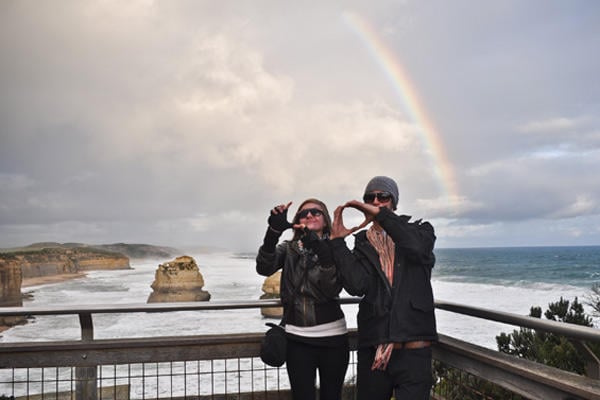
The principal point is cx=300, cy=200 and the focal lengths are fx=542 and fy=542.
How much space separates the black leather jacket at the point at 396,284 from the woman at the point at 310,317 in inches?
9.2

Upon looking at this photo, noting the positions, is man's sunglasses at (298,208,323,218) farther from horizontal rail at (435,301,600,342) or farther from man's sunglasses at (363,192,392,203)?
horizontal rail at (435,301,600,342)

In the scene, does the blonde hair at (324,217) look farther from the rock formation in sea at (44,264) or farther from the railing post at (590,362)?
the rock formation in sea at (44,264)

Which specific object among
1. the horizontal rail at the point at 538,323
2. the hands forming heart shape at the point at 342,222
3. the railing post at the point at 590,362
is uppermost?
the hands forming heart shape at the point at 342,222

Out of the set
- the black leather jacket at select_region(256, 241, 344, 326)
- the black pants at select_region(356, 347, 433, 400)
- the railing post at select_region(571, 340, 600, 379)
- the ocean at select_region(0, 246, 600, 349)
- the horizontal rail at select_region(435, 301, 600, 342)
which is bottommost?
the ocean at select_region(0, 246, 600, 349)

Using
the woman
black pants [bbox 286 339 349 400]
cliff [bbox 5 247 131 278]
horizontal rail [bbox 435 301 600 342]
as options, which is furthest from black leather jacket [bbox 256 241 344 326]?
cliff [bbox 5 247 131 278]

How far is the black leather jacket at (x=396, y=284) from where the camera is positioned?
228cm

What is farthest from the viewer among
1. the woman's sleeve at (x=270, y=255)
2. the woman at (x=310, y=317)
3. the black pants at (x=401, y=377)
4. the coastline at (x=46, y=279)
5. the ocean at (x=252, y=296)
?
the coastline at (x=46, y=279)

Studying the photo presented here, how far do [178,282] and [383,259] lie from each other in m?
40.7

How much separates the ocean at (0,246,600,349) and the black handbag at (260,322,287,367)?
503 inches

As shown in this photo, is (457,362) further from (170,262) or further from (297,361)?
(170,262)

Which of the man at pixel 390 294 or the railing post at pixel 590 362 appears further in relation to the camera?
the man at pixel 390 294

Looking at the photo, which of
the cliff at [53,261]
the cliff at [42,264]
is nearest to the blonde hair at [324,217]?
the cliff at [42,264]

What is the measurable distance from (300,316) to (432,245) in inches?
30.4

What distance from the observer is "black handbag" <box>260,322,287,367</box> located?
8.97 ft
